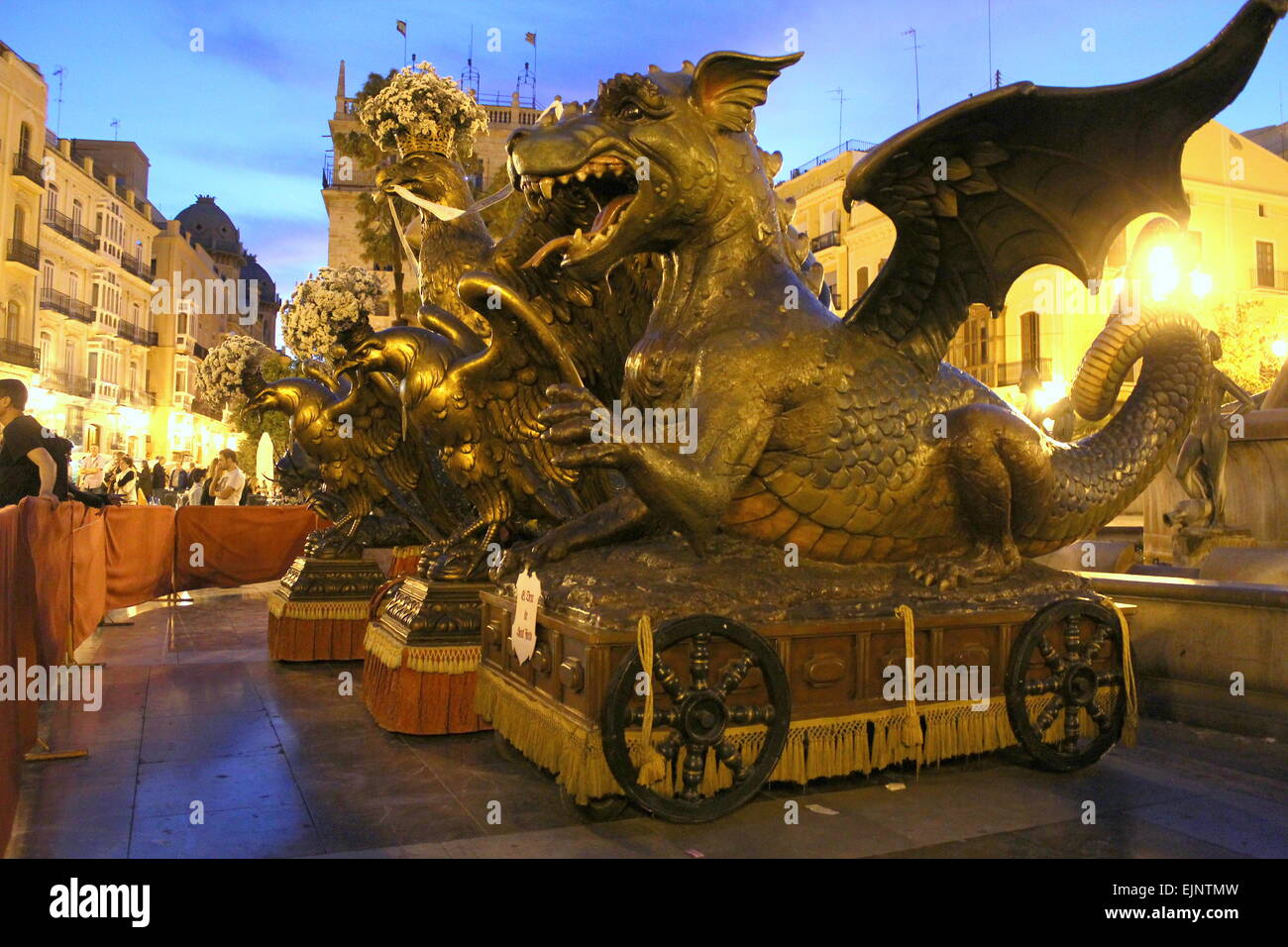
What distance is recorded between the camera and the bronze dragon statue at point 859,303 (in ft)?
9.60

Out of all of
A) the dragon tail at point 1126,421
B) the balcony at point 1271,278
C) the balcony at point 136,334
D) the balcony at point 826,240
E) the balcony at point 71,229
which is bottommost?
the dragon tail at point 1126,421

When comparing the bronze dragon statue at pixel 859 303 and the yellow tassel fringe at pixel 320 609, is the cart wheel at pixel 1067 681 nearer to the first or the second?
the bronze dragon statue at pixel 859 303

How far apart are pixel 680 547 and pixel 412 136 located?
3662 mm

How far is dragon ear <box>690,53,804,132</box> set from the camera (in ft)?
9.94

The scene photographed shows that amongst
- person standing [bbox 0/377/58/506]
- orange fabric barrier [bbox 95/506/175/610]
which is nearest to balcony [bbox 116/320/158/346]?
orange fabric barrier [bbox 95/506/175/610]

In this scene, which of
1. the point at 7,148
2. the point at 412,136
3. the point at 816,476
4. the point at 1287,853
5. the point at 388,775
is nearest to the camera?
the point at 1287,853

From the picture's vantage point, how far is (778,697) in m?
2.87

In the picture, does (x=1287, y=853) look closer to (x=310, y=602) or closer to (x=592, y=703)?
(x=592, y=703)

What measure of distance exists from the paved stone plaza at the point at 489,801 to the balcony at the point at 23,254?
29.1 metres

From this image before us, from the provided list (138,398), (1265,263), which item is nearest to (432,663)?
(1265,263)

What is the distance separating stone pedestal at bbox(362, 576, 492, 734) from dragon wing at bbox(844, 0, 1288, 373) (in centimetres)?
210

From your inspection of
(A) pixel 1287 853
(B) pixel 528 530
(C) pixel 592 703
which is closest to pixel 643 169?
(C) pixel 592 703

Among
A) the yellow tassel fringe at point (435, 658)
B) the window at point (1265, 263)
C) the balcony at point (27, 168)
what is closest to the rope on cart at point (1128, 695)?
the yellow tassel fringe at point (435, 658)

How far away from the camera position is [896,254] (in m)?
3.34
